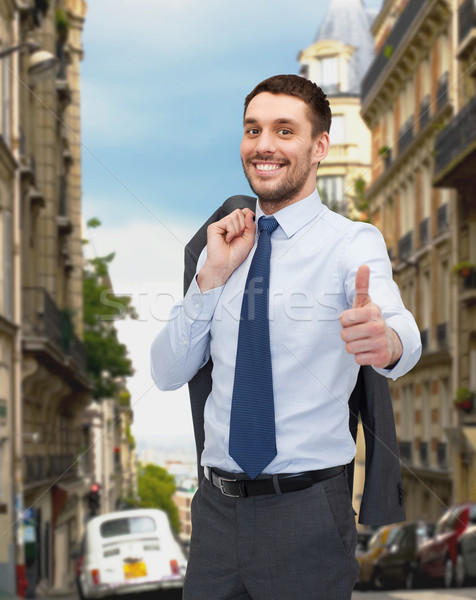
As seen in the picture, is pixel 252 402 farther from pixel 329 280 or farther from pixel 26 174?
pixel 26 174

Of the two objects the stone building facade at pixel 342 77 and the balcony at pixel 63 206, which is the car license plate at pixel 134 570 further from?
the stone building facade at pixel 342 77

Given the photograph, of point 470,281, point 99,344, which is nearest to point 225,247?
point 470,281

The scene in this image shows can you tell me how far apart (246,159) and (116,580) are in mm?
12134

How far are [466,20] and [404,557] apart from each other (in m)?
16.4

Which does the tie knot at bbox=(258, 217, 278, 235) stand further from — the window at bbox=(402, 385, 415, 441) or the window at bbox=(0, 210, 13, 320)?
the window at bbox=(402, 385, 415, 441)

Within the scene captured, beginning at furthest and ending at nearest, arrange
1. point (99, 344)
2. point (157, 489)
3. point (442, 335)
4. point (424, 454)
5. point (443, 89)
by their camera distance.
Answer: point (157, 489), point (99, 344), point (424, 454), point (443, 89), point (442, 335)

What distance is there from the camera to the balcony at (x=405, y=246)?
34.9 m

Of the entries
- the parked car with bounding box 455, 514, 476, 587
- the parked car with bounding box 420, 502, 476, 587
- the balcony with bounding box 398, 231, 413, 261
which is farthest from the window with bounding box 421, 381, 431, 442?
the parked car with bounding box 455, 514, 476, 587

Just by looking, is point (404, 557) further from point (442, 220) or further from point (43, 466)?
point (442, 220)

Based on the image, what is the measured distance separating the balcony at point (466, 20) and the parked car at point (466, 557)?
16322 mm

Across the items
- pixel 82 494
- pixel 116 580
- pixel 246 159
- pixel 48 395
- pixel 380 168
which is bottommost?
pixel 82 494

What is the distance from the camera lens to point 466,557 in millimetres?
14539

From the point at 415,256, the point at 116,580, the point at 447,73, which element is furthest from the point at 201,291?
the point at 415,256

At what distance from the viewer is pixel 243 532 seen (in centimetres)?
273
